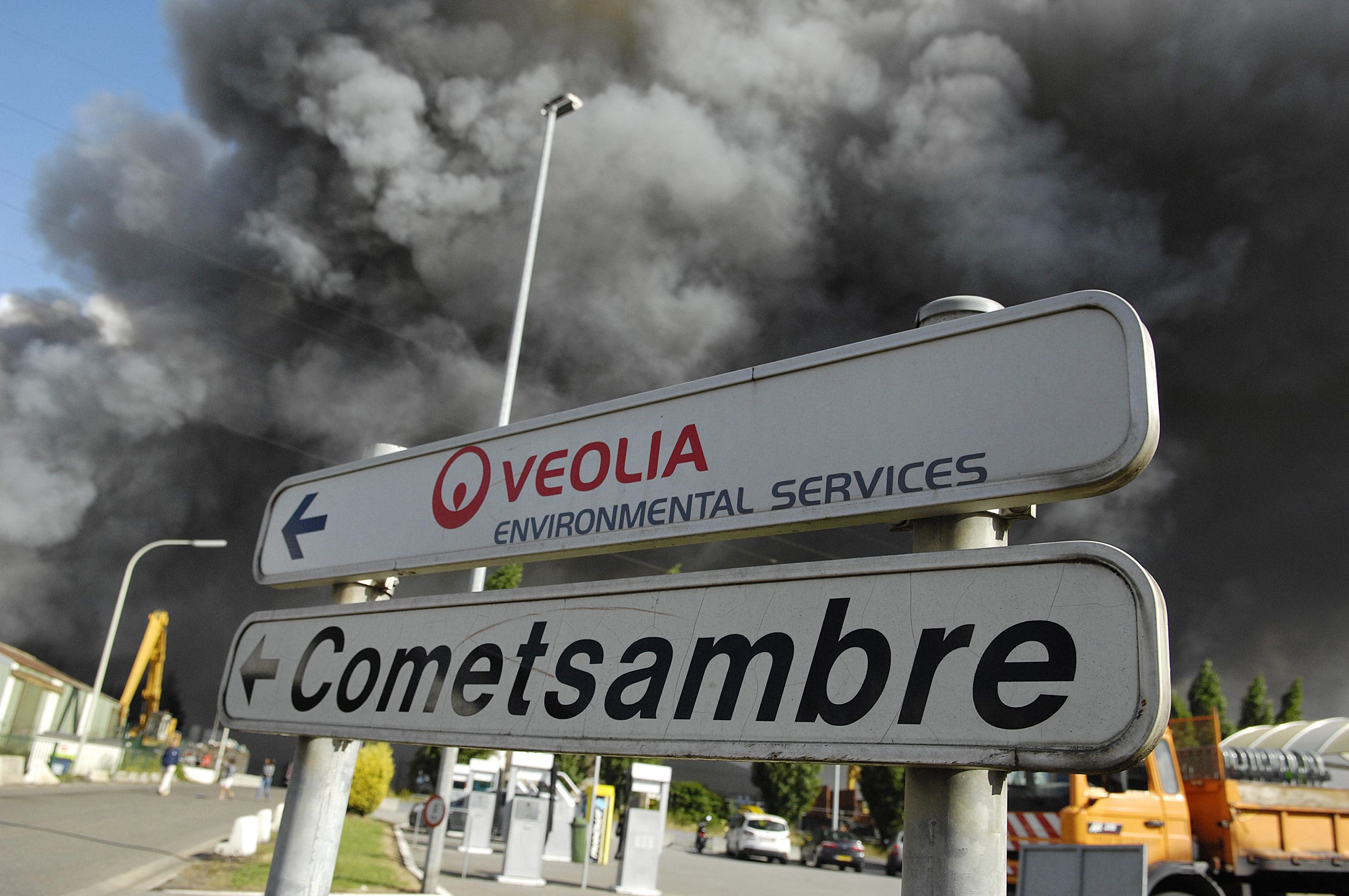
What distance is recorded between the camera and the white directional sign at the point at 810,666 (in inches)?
62.5

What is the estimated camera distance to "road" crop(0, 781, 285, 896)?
35.4ft

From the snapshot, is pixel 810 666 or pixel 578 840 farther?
pixel 578 840

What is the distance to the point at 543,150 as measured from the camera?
1548cm

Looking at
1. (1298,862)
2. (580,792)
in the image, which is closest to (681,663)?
(1298,862)

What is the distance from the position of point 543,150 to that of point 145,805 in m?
21.3

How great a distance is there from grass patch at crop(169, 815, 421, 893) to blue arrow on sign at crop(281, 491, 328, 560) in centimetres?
728

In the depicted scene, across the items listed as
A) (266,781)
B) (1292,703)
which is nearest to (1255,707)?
(1292,703)

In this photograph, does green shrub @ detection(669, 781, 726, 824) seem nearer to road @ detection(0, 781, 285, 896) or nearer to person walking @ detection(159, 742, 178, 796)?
road @ detection(0, 781, 285, 896)

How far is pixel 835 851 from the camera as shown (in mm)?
29297

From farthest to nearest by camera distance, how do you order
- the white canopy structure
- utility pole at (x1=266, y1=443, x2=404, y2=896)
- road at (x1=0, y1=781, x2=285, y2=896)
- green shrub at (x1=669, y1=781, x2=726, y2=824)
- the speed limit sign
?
green shrub at (x1=669, y1=781, x2=726, y2=824) < the speed limit sign < road at (x1=0, y1=781, x2=285, y2=896) < the white canopy structure < utility pole at (x1=266, y1=443, x2=404, y2=896)

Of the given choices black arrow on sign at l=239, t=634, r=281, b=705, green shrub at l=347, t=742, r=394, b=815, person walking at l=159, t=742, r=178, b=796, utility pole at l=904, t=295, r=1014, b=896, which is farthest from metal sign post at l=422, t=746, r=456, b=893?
person walking at l=159, t=742, r=178, b=796

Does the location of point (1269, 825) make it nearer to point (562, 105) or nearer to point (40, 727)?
point (562, 105)

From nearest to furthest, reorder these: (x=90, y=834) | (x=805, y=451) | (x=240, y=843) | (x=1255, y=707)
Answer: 1. (x=805, y=451)
2. (x=240, y=843)
3. (x=90, y=834)
4. (x=1255, y=707)

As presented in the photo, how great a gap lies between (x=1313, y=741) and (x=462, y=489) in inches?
464
